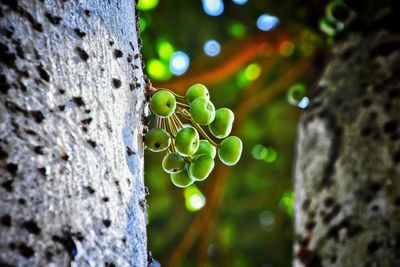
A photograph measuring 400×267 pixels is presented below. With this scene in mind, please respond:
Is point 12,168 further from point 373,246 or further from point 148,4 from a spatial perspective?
point 148,4

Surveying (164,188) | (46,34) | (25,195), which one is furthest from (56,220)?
(164,188)

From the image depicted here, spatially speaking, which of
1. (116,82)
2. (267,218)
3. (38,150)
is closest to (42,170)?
(38,150)

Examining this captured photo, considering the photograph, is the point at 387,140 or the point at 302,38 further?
the point at 302,38

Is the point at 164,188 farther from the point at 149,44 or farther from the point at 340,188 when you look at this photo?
the point at 340,188

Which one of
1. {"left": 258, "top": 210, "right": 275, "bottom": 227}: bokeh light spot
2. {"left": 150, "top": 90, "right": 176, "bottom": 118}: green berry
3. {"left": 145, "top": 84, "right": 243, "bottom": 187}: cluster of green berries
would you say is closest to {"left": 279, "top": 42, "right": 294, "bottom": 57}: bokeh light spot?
{"left": 258, "top": 210, "right": 275, "bottom": 227}: bokeh light spot

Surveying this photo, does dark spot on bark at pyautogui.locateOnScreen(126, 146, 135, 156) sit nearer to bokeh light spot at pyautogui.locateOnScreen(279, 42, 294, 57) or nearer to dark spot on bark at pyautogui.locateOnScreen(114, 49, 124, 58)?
dark spot on bark at pyautogui.locateOnScreen(114, 49, 124, 58)

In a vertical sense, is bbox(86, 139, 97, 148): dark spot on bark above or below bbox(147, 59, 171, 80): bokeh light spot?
below

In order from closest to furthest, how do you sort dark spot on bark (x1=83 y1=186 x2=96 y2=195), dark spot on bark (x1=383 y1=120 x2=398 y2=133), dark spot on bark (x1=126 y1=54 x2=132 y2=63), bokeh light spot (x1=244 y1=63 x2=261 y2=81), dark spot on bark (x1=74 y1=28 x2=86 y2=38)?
dark spot on bark (x1=83 y1=186 x2=96 y2=195), dark spot on bark (x1=74 y1=28 x2=86 y2=38), dark spot on bark (x1=126 y1=54 x2=132 y2=63), dark spot on bark (x1=383 y1=120 x2=398 y2=133), bokeh light spot (x1=244 y1=63 x2=261 y2=81)
